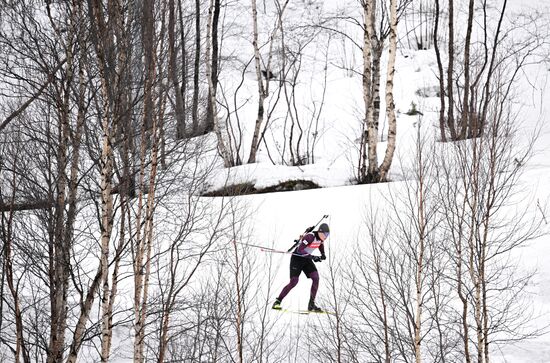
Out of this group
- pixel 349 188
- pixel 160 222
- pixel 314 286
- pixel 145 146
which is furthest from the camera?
pixel 349 188

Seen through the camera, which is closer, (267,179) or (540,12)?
(267,179)

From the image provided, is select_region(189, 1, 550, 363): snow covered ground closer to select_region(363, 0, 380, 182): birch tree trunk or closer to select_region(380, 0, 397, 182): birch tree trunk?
select_region(363, 0, 380, 182): birch tree trunk

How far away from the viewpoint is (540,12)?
84.9 ft

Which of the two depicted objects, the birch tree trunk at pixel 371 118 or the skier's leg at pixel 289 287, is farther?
the birch tree trunk at pixel 371 118

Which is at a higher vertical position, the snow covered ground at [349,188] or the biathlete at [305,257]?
the snow covered ground at [349,188]

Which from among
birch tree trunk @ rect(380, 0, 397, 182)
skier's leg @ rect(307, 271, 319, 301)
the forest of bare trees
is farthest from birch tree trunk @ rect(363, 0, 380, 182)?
skier's leg @ rect(307, 271, 319, 301)

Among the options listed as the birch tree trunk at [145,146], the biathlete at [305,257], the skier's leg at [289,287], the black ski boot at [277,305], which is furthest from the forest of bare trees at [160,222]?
the biathlete at [305,257]

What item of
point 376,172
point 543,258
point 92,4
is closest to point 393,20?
point 376,172

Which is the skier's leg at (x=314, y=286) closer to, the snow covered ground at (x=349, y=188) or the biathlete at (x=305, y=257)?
the biathlete at (x=305, y=257)

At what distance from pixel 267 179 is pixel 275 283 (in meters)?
3.96

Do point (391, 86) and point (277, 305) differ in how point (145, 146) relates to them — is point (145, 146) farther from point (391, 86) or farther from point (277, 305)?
point (391, 86)

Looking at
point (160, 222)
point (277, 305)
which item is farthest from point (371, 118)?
point (160, 222)

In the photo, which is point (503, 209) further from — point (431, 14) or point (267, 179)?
point (431, 14)

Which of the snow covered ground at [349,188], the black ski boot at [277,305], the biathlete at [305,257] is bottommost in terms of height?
the black ski boot at [277,305]
